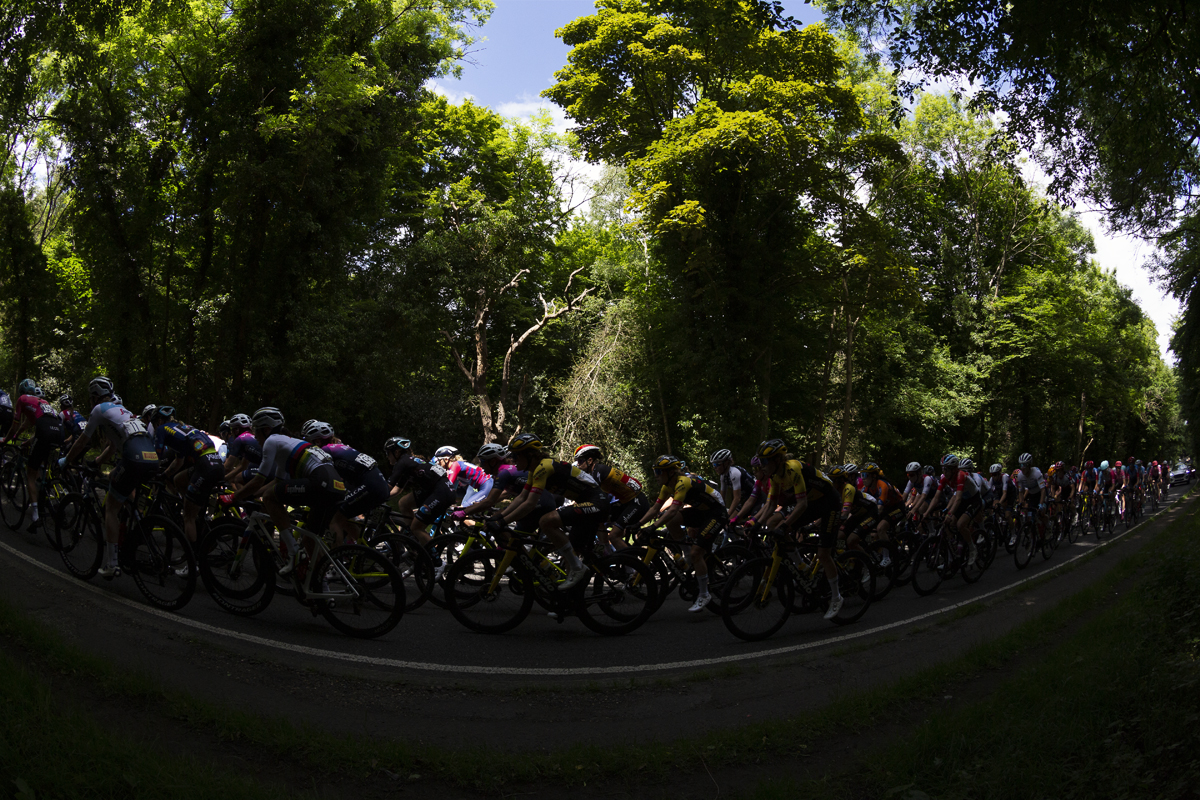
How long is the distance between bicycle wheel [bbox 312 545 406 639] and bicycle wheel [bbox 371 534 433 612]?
0.82 m

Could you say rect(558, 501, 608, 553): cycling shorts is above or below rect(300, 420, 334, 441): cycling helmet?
below

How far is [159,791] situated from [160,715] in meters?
1.44

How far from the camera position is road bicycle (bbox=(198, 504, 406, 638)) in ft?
23.7

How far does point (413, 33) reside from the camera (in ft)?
90.1

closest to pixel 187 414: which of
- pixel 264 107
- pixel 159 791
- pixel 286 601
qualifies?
pixel 264 107

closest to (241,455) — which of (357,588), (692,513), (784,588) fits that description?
(357,588)

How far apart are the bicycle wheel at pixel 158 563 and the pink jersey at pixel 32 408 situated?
325 centimetres

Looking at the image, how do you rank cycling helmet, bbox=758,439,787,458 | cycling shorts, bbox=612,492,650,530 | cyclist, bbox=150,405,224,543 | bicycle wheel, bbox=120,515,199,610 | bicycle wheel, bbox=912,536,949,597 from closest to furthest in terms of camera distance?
bicycle wheel, bbox=120,515,199,610
cyclist, bbox=150,405,224,543
cycling helmet, bbox=758,439,787,458
cycling shorts, bbox=612,492,650,530
bicycle wheel, bbox=912,536,949,597

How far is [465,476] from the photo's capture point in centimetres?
1170

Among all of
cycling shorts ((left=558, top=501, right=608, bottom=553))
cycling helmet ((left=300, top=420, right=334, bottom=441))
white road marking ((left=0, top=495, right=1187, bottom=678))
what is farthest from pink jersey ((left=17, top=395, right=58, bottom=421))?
cycling shorts ((left=558, top=501, right=608, bottom=553))

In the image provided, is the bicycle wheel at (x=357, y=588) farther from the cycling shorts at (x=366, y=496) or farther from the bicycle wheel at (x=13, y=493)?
the bicycle wheel at (x=13, y=493)

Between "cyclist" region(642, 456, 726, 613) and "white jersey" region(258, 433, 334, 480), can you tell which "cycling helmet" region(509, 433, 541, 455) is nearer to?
"white jersey" region(258, 433, 334, 480)

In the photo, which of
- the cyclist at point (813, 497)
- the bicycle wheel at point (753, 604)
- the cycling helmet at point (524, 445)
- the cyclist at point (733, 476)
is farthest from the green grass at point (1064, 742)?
the cyclist at point (733, 476)

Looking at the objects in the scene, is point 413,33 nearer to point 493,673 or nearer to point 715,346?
point 715,346
